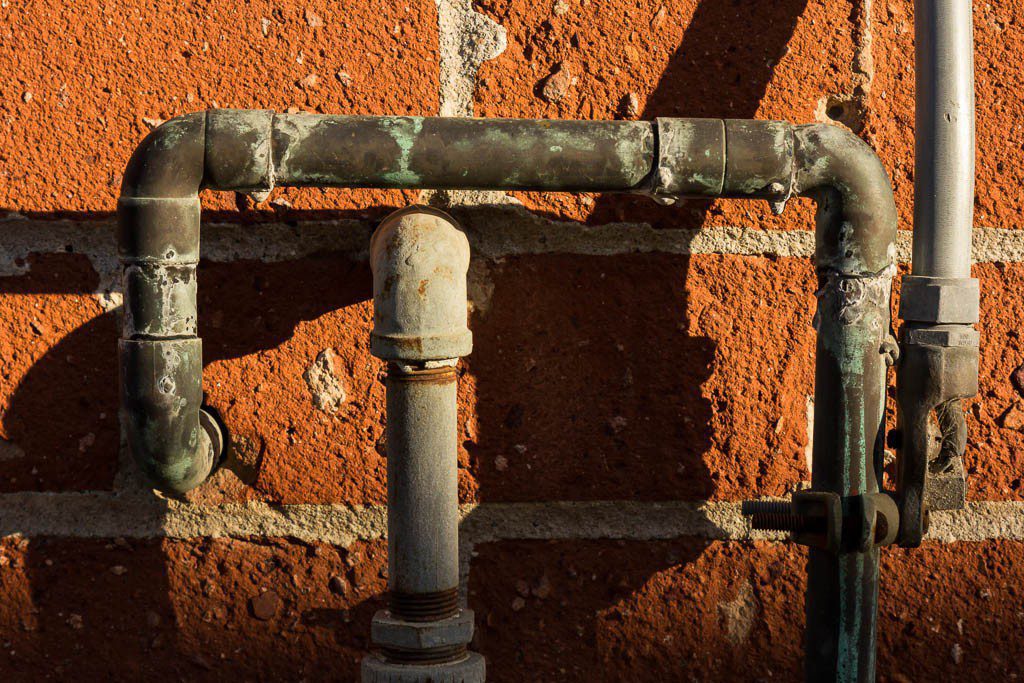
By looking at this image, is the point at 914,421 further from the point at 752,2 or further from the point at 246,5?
the point at 246,5

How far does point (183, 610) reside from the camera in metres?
0.64

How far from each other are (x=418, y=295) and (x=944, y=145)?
1.02 feet

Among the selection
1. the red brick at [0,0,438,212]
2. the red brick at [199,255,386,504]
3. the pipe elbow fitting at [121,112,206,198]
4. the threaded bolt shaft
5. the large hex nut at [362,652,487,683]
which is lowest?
the large hex nut at [362,652,487,683]

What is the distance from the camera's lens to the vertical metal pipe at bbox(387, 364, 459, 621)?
0.55 m

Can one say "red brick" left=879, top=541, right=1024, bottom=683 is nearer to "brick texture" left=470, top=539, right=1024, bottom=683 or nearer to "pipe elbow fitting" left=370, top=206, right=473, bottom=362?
"brick texture" left=470, top=539, right=1024, bottom=683

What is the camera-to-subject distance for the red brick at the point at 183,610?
64 cm

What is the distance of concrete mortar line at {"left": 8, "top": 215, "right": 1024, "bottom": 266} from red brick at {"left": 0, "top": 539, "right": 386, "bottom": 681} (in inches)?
7.1

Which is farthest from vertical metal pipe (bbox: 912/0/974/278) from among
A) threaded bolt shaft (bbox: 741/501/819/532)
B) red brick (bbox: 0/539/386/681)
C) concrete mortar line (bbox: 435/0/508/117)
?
red brick (bbox: 0/539/386/681)

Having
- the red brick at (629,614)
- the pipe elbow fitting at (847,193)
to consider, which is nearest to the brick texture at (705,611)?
the red brick at (629,614)

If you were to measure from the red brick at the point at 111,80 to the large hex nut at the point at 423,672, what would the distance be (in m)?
0.28

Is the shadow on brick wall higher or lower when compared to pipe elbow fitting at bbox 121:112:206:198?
lower

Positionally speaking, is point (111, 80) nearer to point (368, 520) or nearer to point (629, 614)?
point (368, 520)

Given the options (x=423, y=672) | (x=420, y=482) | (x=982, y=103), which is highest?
(x=982, y=103)

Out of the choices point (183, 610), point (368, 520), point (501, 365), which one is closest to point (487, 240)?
point (501, 365)
